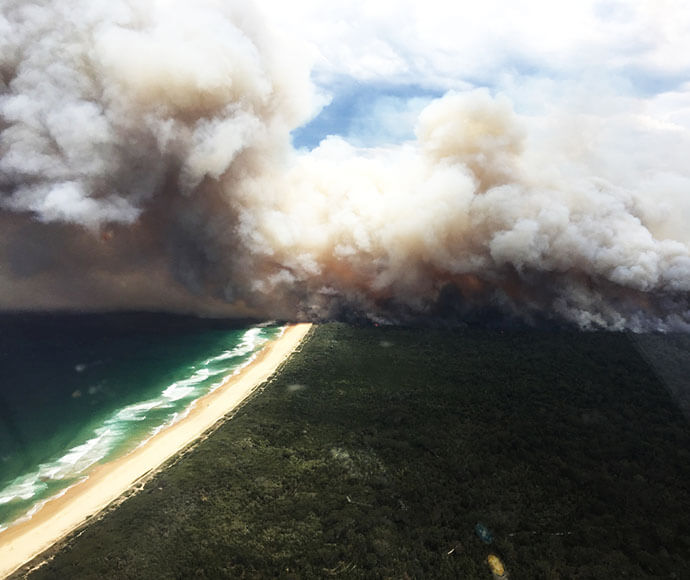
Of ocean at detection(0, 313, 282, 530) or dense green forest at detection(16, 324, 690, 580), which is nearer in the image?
dense green forest at detection(16, 324, 690, 580)


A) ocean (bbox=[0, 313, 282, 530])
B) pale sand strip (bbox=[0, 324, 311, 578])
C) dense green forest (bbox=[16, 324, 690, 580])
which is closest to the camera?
dense green forest (bbox=[16, 324, 690, 580])

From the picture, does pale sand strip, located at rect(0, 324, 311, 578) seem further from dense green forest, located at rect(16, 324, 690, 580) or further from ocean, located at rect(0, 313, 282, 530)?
dense green forest, located at rect(16, 324, 690, 580)

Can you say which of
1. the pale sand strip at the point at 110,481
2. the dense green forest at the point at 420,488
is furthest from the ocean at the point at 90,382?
the dense green forest at the point at 420,488

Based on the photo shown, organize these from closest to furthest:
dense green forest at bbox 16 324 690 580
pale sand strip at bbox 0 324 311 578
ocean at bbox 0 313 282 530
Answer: dense green forest at bbox 16 324 690 580
pale sand strip at bbox 0 324 311 578
ocean at bbox 0 313 282 530

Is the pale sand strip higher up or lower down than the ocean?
lower down

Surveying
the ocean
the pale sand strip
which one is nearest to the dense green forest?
the pale sand strip

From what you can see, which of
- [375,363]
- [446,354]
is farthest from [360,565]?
[446,354]

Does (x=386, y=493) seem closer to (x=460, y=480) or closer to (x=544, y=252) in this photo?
(x=460, y=480)
